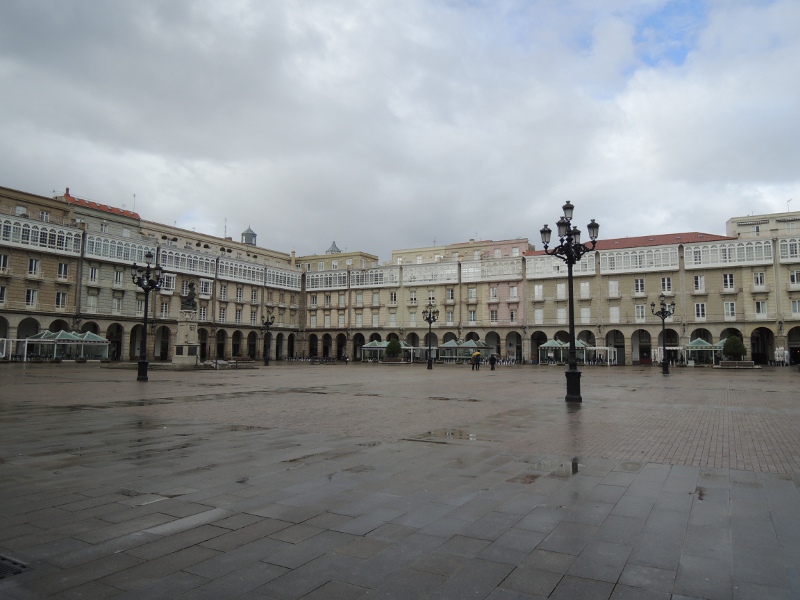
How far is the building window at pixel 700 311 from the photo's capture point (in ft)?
177

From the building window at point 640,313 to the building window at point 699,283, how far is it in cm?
541

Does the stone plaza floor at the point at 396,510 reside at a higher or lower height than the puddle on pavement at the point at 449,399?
higher

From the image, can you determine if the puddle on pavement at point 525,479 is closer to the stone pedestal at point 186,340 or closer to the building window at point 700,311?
the stone pedestal at point 186,340

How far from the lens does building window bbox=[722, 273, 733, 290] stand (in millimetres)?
52938

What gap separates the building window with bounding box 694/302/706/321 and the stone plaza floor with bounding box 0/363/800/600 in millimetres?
49880

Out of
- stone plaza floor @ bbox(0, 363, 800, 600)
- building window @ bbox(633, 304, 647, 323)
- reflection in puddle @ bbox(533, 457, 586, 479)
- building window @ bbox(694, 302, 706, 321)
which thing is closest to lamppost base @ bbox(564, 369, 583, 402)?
stone plaza floor @ bbox(0, 363, 800, 600)

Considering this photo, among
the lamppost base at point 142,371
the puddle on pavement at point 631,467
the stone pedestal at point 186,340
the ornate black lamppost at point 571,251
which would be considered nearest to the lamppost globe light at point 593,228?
the ornate black lamppost at point 571,251

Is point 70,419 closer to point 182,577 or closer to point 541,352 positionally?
point 182,577

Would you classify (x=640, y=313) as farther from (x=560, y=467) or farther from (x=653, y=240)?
(x=560, y=467)

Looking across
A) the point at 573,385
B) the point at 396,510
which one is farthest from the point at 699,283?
the point at 396,510

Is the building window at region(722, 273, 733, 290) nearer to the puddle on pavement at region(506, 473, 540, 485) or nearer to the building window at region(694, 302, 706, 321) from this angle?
the building window at region(694, 302, 706, 321)

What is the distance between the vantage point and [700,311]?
5403 cm

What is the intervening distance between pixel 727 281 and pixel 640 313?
8.65m

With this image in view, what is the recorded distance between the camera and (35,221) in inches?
1885
